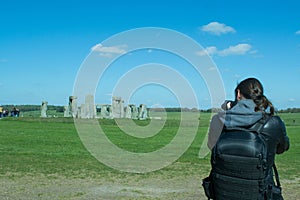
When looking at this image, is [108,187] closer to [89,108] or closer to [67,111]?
[89,108]

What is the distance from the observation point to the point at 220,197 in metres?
3.48

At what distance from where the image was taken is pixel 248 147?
3240 mm

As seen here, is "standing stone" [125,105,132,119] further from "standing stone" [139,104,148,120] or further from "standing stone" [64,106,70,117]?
"standing stone" [64,106,70,117]

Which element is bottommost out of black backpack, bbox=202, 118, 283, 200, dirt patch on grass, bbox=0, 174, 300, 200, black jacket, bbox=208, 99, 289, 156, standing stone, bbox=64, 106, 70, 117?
dirt patch on grass, bbox=0, 174, 300, 200

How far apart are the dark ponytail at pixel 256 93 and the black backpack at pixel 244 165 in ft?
0.48

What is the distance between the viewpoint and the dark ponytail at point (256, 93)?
3.42 m

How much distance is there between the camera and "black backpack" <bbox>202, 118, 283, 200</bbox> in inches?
128

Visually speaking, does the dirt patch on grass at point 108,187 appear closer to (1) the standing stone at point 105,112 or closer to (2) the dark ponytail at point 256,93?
(2) the dark ponytail at point 256,93

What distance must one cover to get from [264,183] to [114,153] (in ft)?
39.3

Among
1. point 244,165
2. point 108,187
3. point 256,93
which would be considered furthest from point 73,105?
point 244,165

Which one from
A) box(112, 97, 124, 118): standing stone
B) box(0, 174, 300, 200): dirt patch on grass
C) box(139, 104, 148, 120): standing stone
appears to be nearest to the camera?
box(0, 174, 300, 200): dirt patch on grass

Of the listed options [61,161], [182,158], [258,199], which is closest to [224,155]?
[258,199]

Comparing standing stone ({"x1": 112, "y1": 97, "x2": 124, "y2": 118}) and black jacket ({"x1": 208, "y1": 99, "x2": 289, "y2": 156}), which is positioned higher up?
standing stone ({"x1": 112, "y1": 97, "x2": 124, "y2": 118})

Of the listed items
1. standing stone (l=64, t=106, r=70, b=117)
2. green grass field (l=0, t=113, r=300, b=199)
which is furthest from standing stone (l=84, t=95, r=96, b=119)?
green grass field (l=0, t=113, r=300, b=199)
